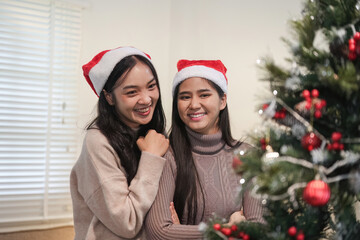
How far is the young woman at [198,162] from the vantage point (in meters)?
1.33

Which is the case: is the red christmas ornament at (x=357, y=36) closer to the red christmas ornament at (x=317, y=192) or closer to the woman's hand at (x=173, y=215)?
the red christmas ornament at (x=317, y=192)

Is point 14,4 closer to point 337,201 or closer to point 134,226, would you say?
point 134,226

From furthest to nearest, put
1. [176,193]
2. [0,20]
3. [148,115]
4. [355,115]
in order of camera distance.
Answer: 1. [0,20]
2. [148,115]
3. [176,193]
4. [355,115]

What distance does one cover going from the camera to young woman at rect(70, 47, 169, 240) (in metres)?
1.28

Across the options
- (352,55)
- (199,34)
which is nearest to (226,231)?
(352,55)

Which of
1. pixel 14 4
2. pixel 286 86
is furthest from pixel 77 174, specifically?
pixel 14 4

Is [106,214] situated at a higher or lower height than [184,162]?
lower

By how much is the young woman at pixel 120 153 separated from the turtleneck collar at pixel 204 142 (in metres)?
0.11

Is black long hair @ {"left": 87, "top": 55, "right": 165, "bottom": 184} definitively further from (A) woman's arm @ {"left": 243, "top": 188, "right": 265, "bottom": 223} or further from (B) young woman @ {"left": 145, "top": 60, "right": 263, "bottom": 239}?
(A) woman's arm @ {"left": 243, "top": 188, "right": 265, "bottom": 223}

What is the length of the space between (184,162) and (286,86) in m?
0.75

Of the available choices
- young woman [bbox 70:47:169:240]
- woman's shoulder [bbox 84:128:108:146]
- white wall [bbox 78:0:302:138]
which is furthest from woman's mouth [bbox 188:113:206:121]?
white wall [bbox 78:0:302:138]

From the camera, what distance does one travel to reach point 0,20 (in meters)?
2.32

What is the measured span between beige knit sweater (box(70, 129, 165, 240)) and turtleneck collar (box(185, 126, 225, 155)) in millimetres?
186

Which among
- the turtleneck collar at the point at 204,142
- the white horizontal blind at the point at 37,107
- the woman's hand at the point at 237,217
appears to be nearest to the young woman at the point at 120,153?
the turtleneck collar at the point at 204,142
